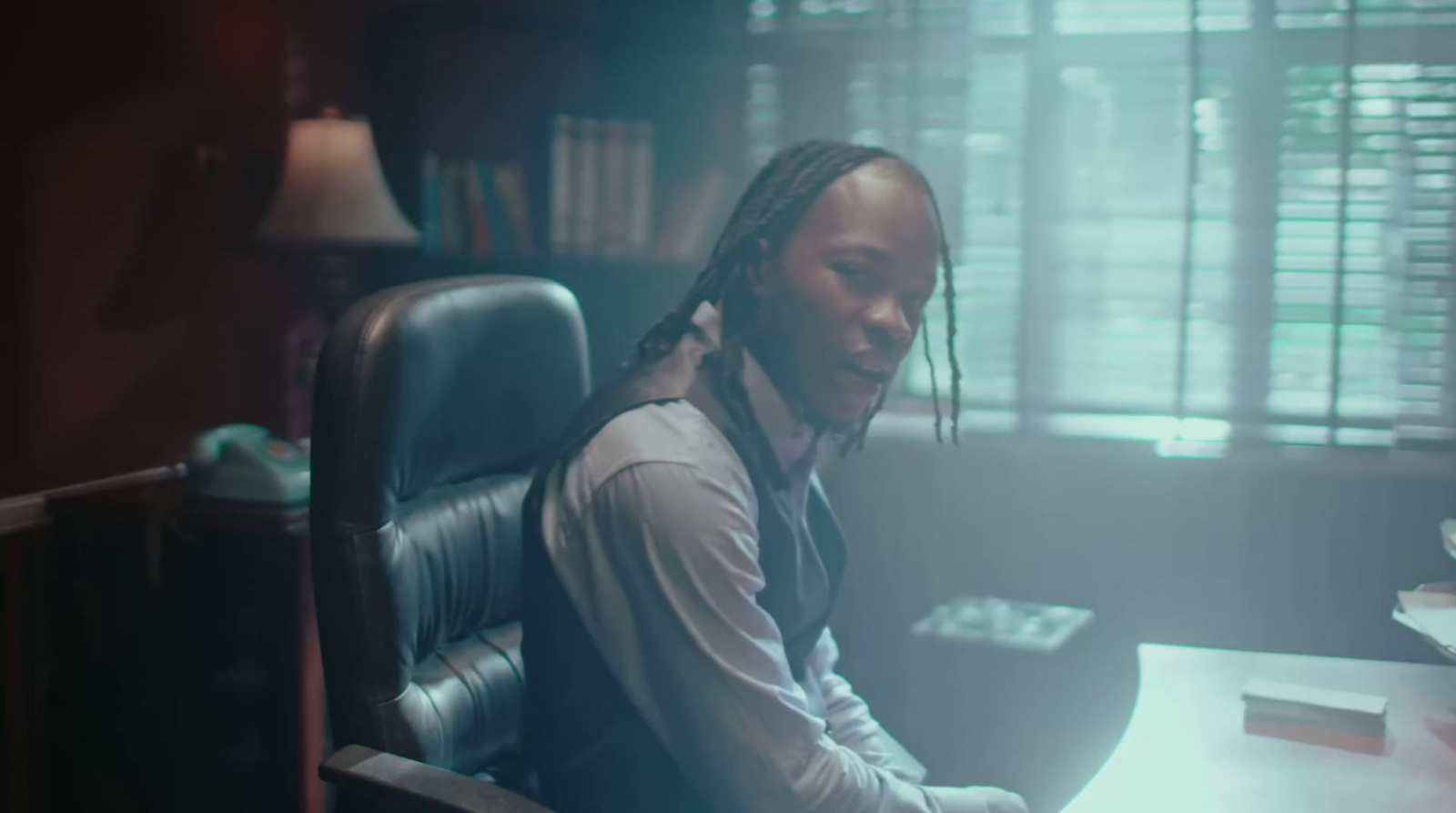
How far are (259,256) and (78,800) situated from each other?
1161mm

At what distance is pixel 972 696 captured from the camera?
2666 mm

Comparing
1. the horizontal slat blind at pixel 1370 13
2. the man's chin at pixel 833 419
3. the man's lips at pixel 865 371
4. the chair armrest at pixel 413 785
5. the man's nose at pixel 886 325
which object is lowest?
the chair armrest at pixel 413 785

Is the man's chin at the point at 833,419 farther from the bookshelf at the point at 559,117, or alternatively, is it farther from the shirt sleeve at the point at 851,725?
the bookshelf at the point at 559,117

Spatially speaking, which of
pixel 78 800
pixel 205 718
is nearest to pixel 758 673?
pixel 205 718

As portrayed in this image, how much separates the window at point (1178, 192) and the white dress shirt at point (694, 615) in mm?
1823

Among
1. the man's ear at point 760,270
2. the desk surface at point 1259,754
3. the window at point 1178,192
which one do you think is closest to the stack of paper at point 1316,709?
the desk surface at point 1259,754

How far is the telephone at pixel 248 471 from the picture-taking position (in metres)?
2.31

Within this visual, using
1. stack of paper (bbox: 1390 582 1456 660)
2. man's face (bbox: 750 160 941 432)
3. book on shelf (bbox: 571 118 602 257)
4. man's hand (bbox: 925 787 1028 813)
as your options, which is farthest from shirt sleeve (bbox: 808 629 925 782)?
book on shelf (bbox: 571 118 602 257)

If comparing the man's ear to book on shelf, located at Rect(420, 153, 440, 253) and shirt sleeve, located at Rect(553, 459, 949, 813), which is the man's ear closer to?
shirt sleeve, located at Rect(553, 459, 949, 813)

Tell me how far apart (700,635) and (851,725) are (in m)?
0.48

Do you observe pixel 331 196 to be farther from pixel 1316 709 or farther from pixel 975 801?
pixel 1316 709

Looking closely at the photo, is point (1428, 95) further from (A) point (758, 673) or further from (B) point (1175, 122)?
(A) point (758, 673)

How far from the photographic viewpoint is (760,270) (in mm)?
1383

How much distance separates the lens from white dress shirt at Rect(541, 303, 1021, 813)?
1.18 metres
